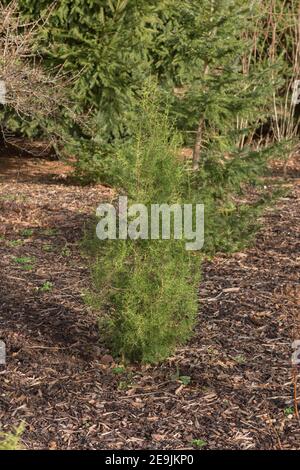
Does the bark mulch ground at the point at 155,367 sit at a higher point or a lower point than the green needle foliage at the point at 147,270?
lower

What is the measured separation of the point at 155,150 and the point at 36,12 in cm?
566

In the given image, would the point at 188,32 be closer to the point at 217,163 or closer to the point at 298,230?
the point at 217,163

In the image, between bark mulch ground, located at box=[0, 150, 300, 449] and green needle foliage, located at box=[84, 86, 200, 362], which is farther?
green needle foliage, located at box=[84, 86, 200, 362]

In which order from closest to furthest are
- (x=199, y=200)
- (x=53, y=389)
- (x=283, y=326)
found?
(x=53, y=389), (x=283, y=326), (x=199, y=200)

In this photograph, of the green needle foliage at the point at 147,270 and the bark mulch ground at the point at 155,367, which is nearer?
the bark mulch ground at the point at 155,367

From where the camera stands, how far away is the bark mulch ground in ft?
14.4

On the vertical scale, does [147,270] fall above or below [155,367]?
above

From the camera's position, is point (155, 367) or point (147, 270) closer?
point (147, 270)

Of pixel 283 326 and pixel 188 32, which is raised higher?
pixel 188 32

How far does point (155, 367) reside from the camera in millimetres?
5062

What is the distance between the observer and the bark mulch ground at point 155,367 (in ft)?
14.4

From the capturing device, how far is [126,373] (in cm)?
500

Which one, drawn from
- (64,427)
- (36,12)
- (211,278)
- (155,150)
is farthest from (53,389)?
(36,12)

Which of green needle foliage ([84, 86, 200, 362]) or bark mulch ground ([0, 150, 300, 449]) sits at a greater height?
green needle foliage ([84, 86, 200, 362])
